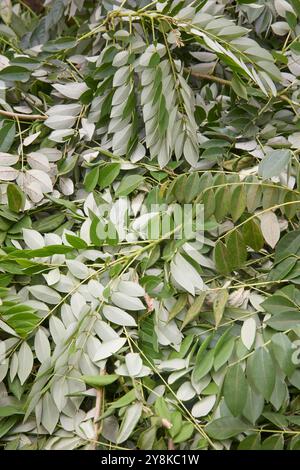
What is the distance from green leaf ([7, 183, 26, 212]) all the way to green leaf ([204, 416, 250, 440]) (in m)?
0.45

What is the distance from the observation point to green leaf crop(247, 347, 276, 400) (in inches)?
31.0

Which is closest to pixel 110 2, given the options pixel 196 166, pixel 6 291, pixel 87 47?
pixel 87 47

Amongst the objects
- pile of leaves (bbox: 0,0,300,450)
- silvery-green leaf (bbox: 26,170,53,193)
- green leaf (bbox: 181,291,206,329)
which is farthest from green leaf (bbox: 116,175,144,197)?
green leaf (bbox: 181,291,206,329)

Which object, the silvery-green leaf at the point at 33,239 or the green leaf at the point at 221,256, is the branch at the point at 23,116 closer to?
the silvery-green leaf at the point at 33,239

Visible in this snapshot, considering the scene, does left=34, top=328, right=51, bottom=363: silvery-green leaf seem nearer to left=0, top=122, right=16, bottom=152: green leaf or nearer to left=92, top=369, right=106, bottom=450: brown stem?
left=92, top=369, right=106, bottom=450: brown stem

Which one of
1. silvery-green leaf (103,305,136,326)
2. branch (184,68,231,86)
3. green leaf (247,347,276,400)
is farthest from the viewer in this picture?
branch (184,68,231,86)

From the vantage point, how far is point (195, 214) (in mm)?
945

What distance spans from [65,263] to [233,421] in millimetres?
342

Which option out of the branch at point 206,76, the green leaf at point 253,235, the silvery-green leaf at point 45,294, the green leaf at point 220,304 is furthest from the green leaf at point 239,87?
the silvery-green leaf at point 45,294

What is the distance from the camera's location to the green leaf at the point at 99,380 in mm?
839

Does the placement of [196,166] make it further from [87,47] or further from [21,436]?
[21,436]

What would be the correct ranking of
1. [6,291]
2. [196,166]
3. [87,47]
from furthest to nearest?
[87,47], [196,166], [6,291]

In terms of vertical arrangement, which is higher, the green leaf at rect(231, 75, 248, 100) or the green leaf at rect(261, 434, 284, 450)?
the green leaf at rect(231, 75, 248, 100)

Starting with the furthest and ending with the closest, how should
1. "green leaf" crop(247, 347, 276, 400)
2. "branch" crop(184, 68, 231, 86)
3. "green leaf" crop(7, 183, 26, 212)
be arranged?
"branch" crop(184, 68, 231, 86)
"green leaf" crop(7, 183, 26, 212)
"green leaf" crop(247, 347, 276, 400)
